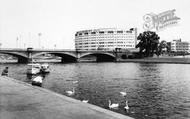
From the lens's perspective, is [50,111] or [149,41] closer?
[50,111]

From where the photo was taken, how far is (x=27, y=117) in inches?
379

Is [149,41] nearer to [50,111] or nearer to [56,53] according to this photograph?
[56,53]

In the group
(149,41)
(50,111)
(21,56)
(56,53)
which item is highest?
(149,41)

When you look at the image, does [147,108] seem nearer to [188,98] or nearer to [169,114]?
[169,114]

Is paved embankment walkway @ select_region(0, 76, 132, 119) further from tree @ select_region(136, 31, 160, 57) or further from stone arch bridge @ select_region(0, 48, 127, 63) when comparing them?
tree @ select_region(136, 31, 160, 57)

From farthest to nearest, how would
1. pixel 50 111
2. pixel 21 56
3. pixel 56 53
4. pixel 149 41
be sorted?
pixel 149 41, pixel 56 53, pixel 21 56, pixel 50 111

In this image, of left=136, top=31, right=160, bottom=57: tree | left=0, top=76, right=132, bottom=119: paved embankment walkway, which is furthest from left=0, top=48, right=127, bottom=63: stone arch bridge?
left=0, top=76, right=132, bottom=119: paved embankment walkway

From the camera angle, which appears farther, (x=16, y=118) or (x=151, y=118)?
(x=151, y=118)

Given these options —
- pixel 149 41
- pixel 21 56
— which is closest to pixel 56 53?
pixel 21 56

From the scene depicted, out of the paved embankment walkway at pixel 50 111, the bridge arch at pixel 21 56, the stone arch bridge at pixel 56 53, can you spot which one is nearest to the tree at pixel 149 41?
the stone arch bridge at pixel 56 53

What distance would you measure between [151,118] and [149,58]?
381ft

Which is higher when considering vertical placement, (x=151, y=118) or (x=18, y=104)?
(x=18, y=104)

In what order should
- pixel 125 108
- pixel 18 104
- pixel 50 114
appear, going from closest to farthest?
pixel 50 114 < pixel 18 104 < pixel 125 108

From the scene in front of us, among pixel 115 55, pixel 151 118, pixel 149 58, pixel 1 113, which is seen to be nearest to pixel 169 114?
pixel 151 118
